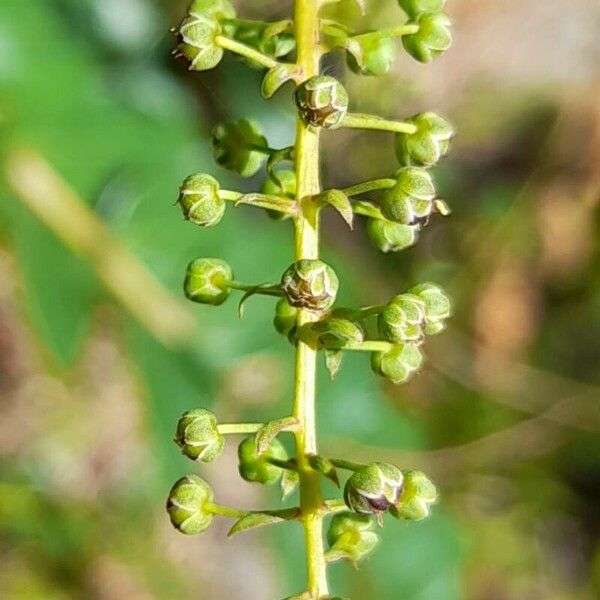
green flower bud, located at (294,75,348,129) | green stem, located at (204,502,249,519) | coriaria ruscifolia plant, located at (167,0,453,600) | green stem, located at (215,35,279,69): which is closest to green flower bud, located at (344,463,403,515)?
coriaria ruscifolia plant, located at (167,0,453,600)

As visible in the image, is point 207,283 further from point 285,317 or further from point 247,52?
point 247,52

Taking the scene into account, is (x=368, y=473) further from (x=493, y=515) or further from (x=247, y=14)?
(x=493, y=515)

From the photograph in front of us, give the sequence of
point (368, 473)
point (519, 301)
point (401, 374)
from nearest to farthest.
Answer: point (368, 473), point (401, 374), point (519, 301)

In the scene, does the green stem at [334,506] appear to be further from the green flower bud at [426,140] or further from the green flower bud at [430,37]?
the green flower bud at [430,37]

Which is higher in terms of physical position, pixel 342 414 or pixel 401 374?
pixel 342 414

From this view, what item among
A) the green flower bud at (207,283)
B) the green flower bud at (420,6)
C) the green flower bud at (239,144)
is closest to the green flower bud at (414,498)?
the green flower bud at (207,283)

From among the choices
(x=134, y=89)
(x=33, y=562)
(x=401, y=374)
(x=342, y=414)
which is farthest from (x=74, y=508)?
(x=401, y=374)

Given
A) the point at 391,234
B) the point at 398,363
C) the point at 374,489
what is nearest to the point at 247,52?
the point at 391,234
